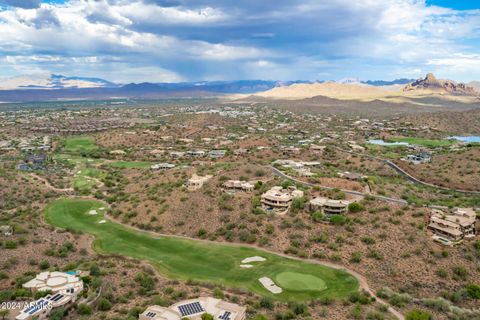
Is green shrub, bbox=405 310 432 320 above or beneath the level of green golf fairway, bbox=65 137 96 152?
beneath

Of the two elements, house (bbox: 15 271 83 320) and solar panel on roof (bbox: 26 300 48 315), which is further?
house (bbox: 15 271 83 320)

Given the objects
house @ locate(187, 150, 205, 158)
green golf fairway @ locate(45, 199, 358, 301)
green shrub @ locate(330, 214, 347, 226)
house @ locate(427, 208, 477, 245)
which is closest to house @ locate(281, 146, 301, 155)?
house @ locate(187, 150, 205, 158)

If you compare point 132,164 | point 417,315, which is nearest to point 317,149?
point 132,164

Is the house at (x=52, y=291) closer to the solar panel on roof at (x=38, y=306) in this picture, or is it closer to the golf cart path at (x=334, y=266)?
the solar panel on roof at (x=38, y=306)

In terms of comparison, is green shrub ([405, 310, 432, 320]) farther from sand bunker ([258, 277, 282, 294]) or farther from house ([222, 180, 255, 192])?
house ([222, 180, 255, 192])

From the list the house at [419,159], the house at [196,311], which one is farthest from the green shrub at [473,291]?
the house at [419,159]

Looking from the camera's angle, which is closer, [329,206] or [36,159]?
[329,206]

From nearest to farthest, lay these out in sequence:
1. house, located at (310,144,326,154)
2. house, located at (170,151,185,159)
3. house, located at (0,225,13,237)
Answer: house, located at (0,225,13,237), house, located at (310,144,326,154), house, located at (170,151,185,159)

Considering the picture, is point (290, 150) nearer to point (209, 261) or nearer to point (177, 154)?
point (177, 154)
